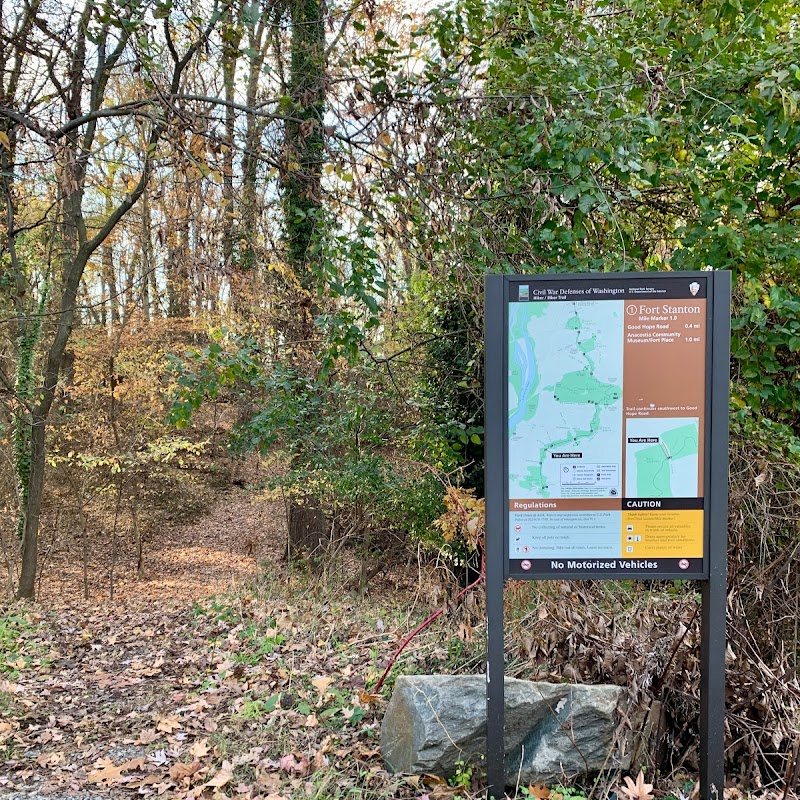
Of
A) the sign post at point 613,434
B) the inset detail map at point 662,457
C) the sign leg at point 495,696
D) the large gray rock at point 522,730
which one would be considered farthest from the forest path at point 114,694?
the inset detail map at point 662,457

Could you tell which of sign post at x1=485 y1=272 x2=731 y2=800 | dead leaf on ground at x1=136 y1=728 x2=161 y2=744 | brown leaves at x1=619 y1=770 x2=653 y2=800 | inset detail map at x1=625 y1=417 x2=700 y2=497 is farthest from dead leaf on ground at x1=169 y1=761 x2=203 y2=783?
inset detail map at x1=625 y1=417 x2=700 y2=497

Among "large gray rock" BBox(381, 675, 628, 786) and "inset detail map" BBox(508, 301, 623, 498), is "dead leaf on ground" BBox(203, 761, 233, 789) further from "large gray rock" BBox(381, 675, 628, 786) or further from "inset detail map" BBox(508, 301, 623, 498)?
"inset detail map" BBox(508, 301, 623, 498)

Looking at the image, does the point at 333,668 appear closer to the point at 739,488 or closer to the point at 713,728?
the point at 713,728

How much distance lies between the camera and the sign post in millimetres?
2977

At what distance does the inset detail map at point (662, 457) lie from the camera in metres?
2.98

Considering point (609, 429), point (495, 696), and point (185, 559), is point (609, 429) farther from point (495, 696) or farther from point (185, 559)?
point (185, 559)

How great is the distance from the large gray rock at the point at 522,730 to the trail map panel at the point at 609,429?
87 cm

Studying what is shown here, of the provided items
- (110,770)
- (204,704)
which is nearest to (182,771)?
(110,770)

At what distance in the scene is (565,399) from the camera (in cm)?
302

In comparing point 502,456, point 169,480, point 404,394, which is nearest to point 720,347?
point 502,456

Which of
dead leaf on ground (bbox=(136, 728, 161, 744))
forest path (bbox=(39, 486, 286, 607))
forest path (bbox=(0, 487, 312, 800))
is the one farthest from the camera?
forest path (bbox=(39, 486, 286, 607))

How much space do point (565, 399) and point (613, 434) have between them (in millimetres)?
273

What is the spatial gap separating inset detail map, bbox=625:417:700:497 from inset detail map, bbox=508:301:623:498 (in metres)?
0.06

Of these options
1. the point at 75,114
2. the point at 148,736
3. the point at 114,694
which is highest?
the point at 75,114
